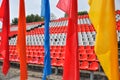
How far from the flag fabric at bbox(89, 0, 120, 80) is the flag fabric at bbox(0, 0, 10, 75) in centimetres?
208

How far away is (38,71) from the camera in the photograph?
1034 centimetres

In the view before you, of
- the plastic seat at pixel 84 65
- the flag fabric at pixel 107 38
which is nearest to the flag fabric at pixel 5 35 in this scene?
the flag fabric at pixel 107 38

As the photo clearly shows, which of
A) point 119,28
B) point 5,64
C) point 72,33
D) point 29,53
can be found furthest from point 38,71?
point 72,33

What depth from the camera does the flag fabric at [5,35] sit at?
197 inches

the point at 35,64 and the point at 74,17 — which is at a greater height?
the point at 74,17

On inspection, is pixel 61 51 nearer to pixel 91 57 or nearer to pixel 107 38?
pixel 91 57

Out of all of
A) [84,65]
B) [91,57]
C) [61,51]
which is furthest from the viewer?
[61,51]

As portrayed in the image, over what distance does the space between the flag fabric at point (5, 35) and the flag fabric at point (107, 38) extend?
208 cm

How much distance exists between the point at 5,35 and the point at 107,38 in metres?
2.25

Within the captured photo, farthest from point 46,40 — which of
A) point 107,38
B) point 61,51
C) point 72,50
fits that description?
point 61,51

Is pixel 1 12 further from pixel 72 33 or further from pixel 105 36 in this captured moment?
pixel 105 36

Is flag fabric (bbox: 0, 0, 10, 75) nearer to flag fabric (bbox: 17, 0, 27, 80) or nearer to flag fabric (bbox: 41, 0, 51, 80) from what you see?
flag fabric (bbox: 17, 0, 27, 80)

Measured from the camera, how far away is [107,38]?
3.38 meters

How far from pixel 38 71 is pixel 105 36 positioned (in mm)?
7169
